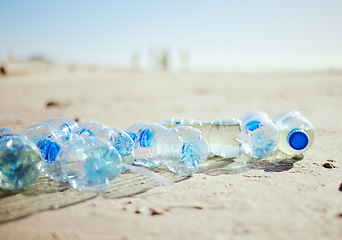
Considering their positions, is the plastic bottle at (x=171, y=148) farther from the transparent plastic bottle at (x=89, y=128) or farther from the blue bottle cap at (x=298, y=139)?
the blue bottle cap at (x=298, y=139)

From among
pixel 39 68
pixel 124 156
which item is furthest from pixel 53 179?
pixel 39 68

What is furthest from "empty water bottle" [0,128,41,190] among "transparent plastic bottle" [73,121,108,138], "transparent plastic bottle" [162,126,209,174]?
"transparent plastic bottle" [162,126,209,174]

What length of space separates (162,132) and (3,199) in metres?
1.27

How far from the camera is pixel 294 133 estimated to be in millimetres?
2678

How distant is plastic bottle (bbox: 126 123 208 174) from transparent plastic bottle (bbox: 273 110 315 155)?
0.85 metres

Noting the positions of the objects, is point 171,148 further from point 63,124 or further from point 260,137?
point 63,124

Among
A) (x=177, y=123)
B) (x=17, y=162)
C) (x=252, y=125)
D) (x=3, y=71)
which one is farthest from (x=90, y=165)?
(x=3, y=71)

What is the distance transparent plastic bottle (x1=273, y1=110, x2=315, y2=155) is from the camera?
268cm

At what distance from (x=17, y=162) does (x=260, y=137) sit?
2.05 m

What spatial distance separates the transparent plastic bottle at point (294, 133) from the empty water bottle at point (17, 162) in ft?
7.07

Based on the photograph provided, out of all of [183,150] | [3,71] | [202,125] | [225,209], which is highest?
[3,71]

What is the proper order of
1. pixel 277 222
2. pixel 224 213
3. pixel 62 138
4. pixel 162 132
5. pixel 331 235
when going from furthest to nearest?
pixel 162 132 < pixel 62 138 < pixel 224 213 < pixel 277 222 < pixel 331 235

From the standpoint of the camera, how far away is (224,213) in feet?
5.53

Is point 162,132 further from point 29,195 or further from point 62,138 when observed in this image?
point 29,195
